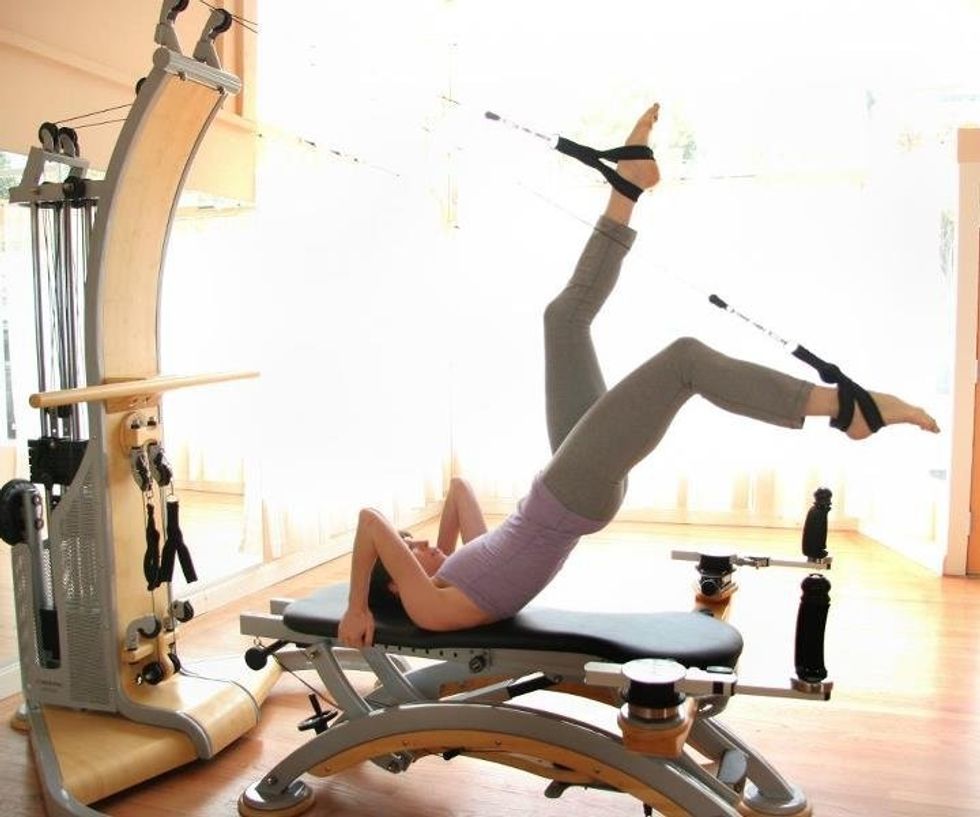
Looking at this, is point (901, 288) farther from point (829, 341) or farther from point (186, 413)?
point (186, 413)

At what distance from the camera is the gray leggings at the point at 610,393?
169 cm

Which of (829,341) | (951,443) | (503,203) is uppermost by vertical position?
(503,203)

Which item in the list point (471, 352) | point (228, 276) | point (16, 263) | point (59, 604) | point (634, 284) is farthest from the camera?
point (471, 352)

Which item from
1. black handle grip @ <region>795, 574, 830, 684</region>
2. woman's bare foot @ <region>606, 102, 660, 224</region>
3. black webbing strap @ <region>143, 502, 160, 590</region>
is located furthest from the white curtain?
black handle grip @ <region>795, 574, 830, 684</region>

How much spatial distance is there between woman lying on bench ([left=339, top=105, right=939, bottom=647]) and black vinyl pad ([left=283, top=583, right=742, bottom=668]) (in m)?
0.03

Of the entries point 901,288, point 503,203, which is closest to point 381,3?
point 503,203

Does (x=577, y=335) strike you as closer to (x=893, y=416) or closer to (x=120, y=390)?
(x=893, y=416)

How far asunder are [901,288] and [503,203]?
1.84 m

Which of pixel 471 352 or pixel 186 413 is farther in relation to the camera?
pixel 471 352

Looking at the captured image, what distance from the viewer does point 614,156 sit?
1.94 meters

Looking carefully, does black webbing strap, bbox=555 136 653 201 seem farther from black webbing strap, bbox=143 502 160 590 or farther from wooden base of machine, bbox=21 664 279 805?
wooden base of machine, bbox=21 664 279 805

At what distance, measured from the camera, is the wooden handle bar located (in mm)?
1925

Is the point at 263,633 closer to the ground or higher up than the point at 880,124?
closer to the ground

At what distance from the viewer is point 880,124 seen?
4.39m
